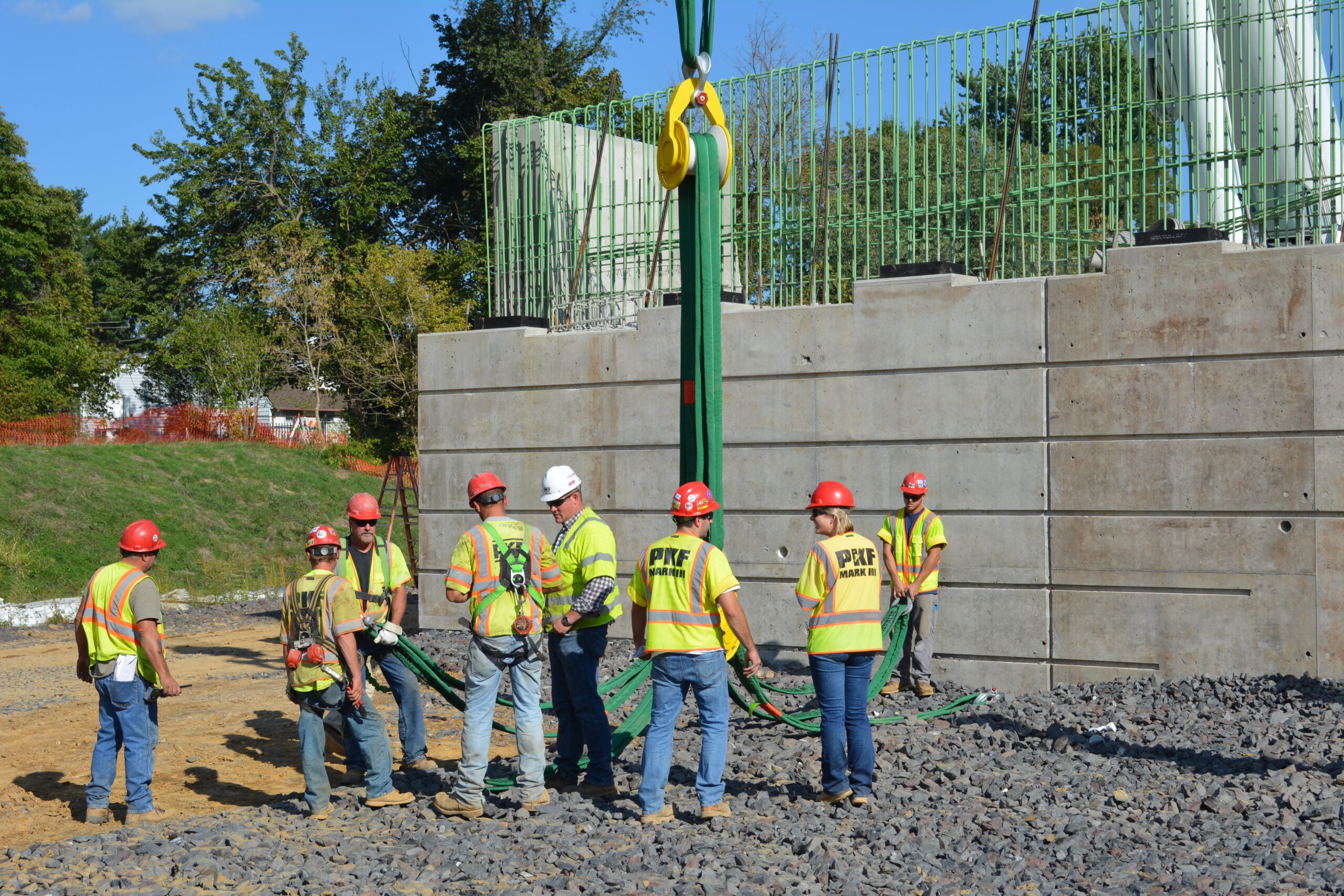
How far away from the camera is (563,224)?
12.9 meters

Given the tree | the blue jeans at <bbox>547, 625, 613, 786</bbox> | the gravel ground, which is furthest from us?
the tree

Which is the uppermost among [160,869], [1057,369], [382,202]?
[382,202]

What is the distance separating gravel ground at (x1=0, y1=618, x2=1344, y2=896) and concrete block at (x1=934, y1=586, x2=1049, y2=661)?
4.41 ft

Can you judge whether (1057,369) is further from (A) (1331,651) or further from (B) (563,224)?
(B) (563,224)

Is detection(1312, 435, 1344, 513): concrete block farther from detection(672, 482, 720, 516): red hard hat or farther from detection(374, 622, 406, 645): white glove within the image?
detection(374, 622, 406, 645): white glove

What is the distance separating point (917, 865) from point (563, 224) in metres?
8.85

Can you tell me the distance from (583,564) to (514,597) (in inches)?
17.1

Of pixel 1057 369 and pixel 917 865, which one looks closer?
pixel 917 865

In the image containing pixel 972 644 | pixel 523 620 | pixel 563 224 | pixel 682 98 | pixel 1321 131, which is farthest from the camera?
pixel 563 224

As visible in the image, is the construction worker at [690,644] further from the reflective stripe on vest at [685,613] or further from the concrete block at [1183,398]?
the concrete block at [1183,398]

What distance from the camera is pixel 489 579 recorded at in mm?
6605

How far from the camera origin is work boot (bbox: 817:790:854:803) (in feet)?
21.8

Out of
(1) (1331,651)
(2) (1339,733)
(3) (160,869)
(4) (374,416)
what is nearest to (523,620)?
(3) (160,869)

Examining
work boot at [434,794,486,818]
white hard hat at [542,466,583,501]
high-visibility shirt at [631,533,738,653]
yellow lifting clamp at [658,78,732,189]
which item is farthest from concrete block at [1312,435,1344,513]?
work boot at [434,794,486,818]
